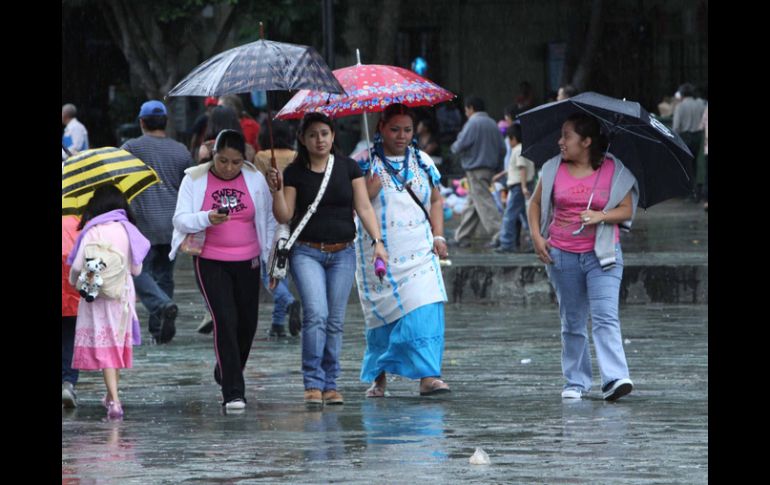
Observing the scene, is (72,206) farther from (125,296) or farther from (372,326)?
(372,326)

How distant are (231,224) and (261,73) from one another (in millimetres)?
915

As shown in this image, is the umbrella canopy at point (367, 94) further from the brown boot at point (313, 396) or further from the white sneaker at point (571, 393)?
the white sneaker at point (571, 393)

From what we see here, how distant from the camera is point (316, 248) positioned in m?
9.82

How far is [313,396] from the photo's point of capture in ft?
32.1

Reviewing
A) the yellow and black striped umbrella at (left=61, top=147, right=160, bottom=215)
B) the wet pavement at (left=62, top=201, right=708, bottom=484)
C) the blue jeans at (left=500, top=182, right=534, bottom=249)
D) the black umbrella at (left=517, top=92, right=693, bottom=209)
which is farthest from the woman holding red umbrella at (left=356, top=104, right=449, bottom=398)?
the blue jeans at (left=500, top=182, right=534, bottom=249)

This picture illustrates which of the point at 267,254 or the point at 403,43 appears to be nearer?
the point at 267,254

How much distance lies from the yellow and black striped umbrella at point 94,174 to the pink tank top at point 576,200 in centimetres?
239

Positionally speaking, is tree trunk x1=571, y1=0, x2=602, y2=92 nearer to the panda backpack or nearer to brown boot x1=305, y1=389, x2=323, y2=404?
brown boot x1=305, y1=389, x2=323, y2=404

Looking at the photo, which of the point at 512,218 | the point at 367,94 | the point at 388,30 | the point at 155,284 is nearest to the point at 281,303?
the point at 155,284

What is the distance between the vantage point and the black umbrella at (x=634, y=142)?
32.1 feet
